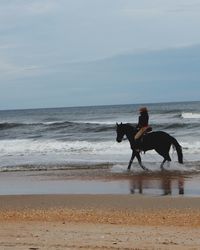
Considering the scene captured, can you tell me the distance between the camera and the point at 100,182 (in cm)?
1445

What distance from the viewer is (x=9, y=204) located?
1132cm

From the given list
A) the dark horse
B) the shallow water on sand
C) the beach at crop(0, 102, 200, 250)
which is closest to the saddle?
the dark horse

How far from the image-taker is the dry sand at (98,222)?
6.76 meters

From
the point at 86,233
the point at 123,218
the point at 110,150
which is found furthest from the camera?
the point at 110,150

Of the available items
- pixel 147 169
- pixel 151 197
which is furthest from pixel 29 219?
pixel 147 169

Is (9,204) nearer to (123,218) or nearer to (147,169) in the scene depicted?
(123,218)

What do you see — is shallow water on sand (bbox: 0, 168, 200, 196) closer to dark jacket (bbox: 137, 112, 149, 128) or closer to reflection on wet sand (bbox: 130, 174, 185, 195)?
reflection on wet sand (bbox: 130, 174, 185, 195)

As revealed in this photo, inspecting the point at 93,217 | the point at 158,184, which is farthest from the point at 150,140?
the point at 93,217

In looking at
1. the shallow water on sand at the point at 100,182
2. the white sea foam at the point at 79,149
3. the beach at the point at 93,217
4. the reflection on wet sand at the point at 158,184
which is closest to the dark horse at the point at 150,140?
the shallow water on sand at the point at 100,182

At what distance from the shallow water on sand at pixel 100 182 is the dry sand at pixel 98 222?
1.07m

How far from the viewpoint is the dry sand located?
22.2 feet

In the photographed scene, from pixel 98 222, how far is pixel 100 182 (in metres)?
5.77

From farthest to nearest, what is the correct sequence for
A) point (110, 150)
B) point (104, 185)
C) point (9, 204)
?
point (110, 150), point (104, 185), point (9, 204)

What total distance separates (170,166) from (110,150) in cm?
628
